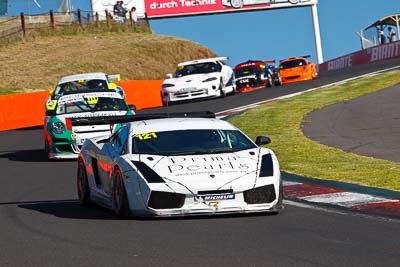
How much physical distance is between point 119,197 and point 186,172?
2.66 feet

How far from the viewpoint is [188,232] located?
34.9 feet

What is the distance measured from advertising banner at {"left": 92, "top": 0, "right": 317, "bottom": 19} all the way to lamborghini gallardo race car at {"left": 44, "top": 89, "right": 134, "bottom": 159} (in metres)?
54.6

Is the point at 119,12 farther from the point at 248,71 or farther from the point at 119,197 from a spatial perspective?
the point at 119,197

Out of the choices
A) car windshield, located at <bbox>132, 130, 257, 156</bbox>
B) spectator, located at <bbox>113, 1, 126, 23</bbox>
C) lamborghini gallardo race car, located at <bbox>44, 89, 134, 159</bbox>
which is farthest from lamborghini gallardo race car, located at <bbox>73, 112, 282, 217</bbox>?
spectator, located at <bbox>113, 1, 126, 23</bbox>

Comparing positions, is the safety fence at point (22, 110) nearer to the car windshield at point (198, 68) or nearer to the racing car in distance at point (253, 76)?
the car windshield at point (198, 68)

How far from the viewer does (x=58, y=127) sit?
70.9 ft

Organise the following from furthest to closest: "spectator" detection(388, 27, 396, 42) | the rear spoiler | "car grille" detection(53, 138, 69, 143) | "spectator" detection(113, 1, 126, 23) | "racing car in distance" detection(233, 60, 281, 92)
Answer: "spectator" detection(113, 1, 126, 23), "spectator" detection(388, 27, 396, 42), "racing car in distance" detection(233, 60, 281, 92), "car grille" detection(53, 138, 69, 143), the rear spoiler

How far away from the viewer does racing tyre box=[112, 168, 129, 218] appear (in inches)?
465

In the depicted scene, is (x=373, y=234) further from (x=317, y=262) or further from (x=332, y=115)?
(x=332, y=115)

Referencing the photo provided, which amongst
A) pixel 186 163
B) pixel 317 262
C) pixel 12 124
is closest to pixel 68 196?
pixel 186 163

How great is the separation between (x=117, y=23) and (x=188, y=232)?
Answer: 60004mm

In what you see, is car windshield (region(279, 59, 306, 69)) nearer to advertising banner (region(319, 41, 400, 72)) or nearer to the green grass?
the green grass

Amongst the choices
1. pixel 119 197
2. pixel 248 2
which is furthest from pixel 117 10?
pixel 119 197

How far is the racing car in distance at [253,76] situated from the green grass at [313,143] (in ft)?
20.1
